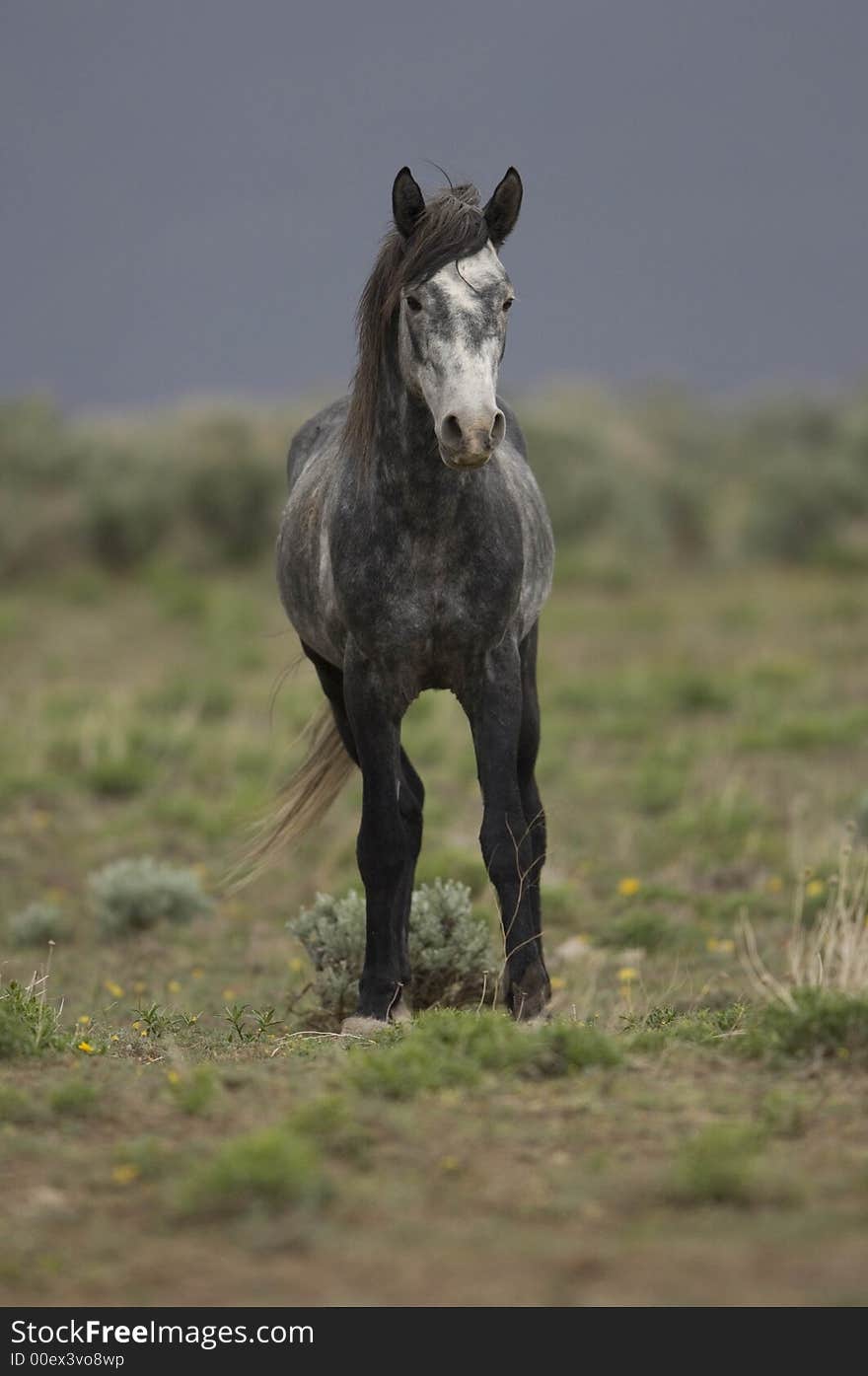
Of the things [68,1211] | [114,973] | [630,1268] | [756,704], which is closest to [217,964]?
[114,973]

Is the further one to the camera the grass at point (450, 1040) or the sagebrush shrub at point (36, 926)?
the sagebrush shrub at point (36, 926)

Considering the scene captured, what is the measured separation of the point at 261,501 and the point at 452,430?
69.2 ft

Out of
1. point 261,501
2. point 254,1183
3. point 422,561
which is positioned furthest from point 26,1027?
point 261,501

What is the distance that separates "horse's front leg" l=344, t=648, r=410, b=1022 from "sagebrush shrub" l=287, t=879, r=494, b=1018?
0.51 meters

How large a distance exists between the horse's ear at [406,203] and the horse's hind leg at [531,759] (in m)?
1.77

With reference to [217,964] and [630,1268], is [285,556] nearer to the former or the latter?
[217,964]

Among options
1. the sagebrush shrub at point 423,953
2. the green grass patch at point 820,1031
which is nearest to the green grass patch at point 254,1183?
the green grass patch at point 820,1031

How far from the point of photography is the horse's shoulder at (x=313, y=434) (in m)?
7.31

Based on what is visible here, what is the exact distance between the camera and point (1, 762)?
12.4 metres

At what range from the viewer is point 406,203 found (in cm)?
573

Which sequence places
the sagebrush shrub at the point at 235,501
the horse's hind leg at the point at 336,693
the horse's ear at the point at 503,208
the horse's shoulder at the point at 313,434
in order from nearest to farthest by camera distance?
the horse's ear at the point at 503,208, the horse's hind leg at the point at 336,693, the horse's shoulder at the point at 313,434, the sagebrush shrub at the point at 235,501

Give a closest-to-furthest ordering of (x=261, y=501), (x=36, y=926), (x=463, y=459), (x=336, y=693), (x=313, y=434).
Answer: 1. (x=463, y=459)
2. (x=336, y=693)
3. (x=313, y=434)
4. (x=36, y=926)
5. (x=261, y=501)

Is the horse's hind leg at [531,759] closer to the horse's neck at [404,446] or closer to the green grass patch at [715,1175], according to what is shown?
the horse's neck at [404,446]

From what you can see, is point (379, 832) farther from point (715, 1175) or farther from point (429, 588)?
point (715, 1175)
